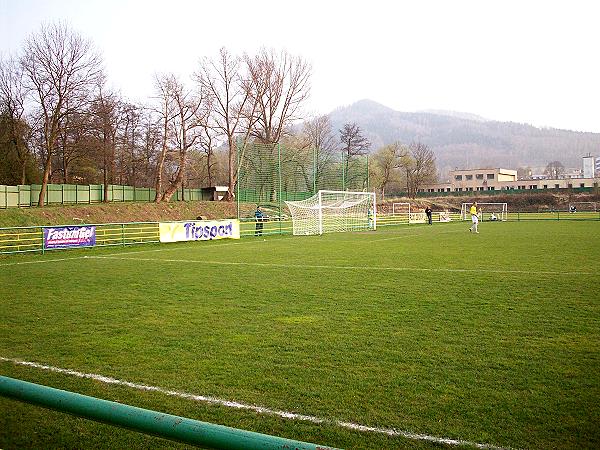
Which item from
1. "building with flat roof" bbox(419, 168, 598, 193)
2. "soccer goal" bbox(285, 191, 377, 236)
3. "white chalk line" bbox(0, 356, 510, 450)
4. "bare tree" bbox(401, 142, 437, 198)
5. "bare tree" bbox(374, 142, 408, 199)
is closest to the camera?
"white chalk line" bbox(0, 356, 510, 450)

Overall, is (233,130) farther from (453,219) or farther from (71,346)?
(71,346)

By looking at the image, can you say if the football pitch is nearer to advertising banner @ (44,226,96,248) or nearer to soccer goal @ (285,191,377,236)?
advertising banner @ (44,226,96,248)

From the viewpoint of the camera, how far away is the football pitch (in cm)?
454

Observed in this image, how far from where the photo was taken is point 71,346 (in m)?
7.23

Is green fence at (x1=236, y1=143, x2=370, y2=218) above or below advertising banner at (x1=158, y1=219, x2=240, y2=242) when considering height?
above

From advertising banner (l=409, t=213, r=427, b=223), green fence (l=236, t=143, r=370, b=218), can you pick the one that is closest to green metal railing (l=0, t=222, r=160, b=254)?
green fence (l=236, t=143, r=370, b=218)

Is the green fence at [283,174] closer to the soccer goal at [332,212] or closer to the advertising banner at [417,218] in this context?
the soccer goal at [332,212]

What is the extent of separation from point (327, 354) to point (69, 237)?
1933 cm

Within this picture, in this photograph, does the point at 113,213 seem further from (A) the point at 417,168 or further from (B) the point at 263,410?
(A) the point at 417,168

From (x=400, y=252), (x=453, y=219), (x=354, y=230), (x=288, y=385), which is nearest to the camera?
(x=288, y=385)

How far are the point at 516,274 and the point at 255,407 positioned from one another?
10.3 m

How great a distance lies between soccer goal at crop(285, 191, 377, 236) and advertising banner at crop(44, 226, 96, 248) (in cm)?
1306

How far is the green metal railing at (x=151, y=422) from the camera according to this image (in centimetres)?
161

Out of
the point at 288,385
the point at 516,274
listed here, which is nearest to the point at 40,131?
the point at 516,274
